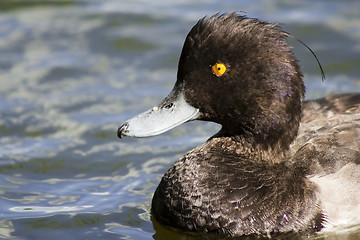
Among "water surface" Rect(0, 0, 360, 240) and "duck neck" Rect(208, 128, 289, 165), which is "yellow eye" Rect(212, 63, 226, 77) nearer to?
"duck neck" Rect(208, 128, 289, 165)

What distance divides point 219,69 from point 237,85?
199 millimetres

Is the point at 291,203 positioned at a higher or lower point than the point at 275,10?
lower

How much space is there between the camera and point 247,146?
241 inches

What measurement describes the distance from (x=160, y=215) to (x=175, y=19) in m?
4.70

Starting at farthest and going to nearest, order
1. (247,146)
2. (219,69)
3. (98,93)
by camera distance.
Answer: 1. (98,93)
2. (247,146)
3. (219,69)

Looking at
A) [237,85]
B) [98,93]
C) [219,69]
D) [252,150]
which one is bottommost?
→ [98,93]

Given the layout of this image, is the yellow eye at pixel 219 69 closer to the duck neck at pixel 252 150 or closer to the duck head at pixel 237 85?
the duck head at pixel 237 85

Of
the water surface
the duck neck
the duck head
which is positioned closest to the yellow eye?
the duck head

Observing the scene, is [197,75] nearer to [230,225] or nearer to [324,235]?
[230,225]

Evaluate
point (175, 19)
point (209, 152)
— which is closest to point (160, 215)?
point (209, 152)

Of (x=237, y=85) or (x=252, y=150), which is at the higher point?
(x=237, y=85)

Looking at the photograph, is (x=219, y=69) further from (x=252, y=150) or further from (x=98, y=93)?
(x=98, y=93)

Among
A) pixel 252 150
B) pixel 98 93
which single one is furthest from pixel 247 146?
pixel 98 93

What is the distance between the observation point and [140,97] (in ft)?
28.5
